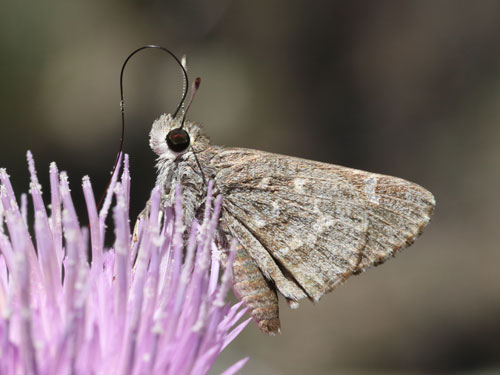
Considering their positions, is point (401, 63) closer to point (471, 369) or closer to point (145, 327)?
point (471, 369)

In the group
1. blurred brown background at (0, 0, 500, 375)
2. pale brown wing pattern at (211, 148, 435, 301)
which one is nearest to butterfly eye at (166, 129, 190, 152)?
pale brown wing pattern at (211, 148, 435, 301)

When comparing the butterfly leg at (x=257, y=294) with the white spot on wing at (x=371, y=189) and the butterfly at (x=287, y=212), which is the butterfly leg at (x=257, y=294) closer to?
the butterfly at (x=287, y=212)

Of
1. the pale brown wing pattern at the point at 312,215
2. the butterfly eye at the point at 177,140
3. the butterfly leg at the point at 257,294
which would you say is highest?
the butterfly eye at the point at 177,140

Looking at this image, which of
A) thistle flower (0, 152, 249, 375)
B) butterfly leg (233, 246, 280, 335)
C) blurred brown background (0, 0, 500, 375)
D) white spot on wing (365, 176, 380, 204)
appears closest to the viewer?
thistle flower (0, 152, 249, 375)

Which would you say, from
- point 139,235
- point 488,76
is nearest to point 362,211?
point 139,235

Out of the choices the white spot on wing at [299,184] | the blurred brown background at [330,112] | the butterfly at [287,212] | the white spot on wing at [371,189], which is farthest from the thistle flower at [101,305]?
the blurred brown background at [330,112]

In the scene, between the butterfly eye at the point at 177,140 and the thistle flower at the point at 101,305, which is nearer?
the thistle flower at the point at 101,305

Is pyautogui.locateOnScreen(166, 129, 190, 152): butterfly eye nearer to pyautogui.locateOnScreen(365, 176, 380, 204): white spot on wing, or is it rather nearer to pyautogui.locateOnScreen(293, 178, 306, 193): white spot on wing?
pyautogui.locateOnScreen(293, 178, 306, 193): white spot on wing

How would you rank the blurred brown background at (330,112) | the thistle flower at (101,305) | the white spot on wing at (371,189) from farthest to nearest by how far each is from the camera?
the blurred brown background at (330,112) → the white spot on wing at (371,189) → the thistle flower at (101,305)

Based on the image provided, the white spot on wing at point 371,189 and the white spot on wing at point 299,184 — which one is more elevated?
the white spot on wing at point 299,184
